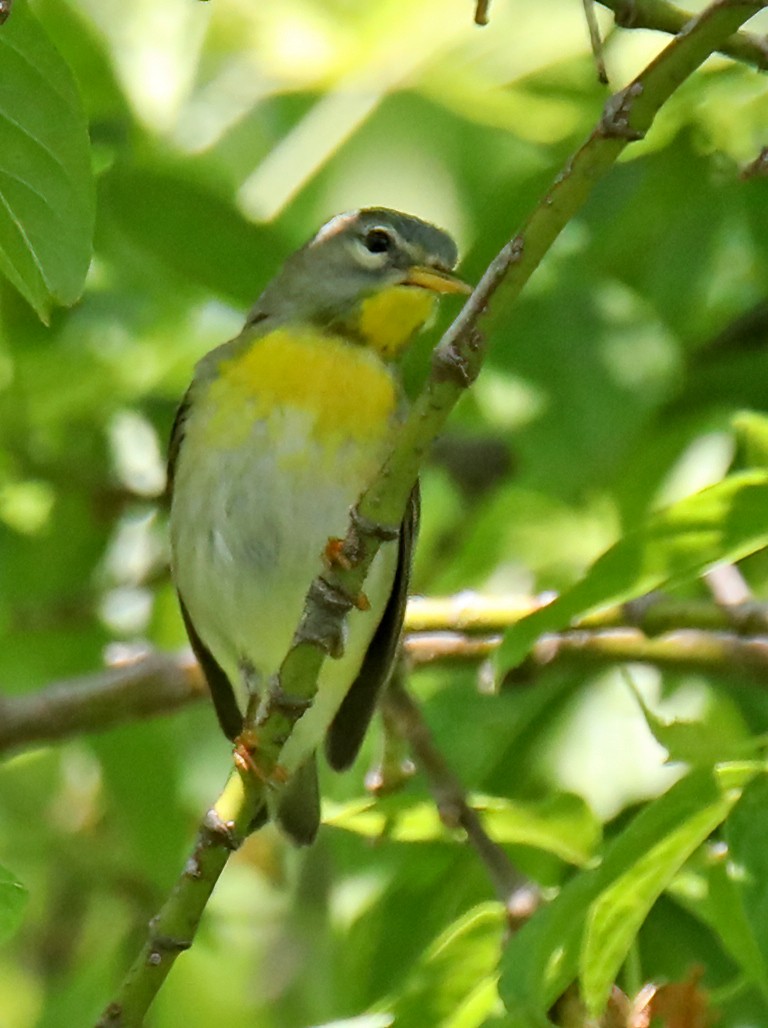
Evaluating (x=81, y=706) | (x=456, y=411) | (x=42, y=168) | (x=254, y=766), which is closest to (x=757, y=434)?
(x=254, y=766)

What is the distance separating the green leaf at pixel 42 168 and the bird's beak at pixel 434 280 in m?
1.74

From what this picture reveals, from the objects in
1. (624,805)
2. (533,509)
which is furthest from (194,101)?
(624,805)

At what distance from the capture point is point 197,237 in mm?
3740

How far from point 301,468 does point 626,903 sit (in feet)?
6.32

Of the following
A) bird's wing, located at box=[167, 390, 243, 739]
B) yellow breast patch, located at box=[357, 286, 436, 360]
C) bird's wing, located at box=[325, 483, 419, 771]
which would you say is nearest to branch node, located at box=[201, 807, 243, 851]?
bird's wing, located at box=[325, 483, 419, 771]

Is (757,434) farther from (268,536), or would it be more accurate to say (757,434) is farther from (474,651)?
(268,536)

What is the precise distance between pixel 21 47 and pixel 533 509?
2.38m

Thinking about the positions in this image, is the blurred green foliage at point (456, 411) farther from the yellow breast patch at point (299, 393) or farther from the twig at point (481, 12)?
the twig at point (481, 12)

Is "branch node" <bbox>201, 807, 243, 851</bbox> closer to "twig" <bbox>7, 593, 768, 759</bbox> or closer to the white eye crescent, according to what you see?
"twig" <bbox>7, 593, 768, 759</bbox>

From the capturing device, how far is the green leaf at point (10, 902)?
6.91 feet

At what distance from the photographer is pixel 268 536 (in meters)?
4.11

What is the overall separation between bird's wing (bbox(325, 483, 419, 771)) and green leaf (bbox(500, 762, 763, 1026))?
156cm

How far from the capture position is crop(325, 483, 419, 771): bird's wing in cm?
402

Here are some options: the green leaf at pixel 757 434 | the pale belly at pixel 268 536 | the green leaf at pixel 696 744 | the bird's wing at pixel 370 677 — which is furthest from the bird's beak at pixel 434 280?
the green leaf at pixel 696 744
